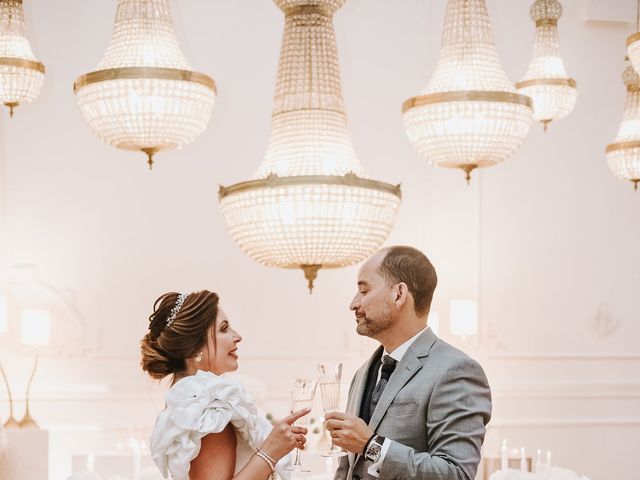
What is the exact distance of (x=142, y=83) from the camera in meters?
4.24

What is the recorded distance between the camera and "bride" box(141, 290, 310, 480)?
262 cm

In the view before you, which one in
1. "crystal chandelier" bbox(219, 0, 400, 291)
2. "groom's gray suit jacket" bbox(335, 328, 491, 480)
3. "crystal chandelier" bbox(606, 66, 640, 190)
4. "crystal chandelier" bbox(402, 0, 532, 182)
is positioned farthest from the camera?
"crystal chandelier" bbox(606, 66, 640, 190)

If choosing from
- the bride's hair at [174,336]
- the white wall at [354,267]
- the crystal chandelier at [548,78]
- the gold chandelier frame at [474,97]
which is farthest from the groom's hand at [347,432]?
the white wall at [354,267]

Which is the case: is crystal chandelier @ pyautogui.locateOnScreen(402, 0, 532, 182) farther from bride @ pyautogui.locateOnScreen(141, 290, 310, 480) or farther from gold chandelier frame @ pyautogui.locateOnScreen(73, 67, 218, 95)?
bride @ pyautogui.locateOnScreen(141, 290, 310, 480)

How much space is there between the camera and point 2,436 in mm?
6113

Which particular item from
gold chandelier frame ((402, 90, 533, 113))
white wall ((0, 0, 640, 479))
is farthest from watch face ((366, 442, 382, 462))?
white wall ((0, 0, 640, 479))

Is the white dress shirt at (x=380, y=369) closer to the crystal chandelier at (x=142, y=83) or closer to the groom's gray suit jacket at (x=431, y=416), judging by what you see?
the groom's gray suit jacket at (x=431, y=416)

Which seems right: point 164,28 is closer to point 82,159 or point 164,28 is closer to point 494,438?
point 82,159

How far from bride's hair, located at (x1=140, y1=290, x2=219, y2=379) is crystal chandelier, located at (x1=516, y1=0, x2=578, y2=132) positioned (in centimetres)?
381

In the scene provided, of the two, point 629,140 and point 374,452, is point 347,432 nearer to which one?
point 374,452

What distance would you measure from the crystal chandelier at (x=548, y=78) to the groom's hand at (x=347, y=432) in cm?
409

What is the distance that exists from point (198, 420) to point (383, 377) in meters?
0.55

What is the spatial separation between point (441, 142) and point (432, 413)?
2165 millimetres

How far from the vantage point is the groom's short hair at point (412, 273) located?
275 cm
